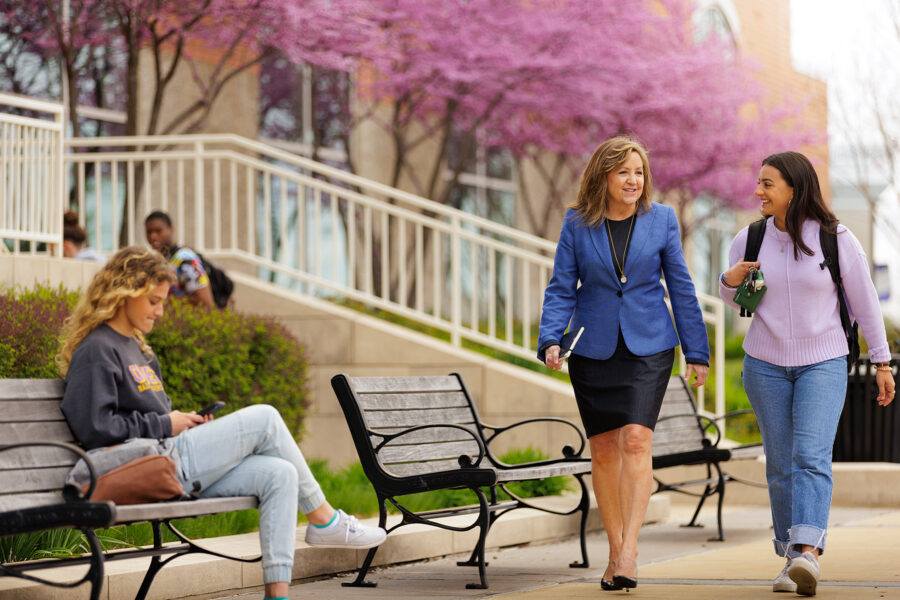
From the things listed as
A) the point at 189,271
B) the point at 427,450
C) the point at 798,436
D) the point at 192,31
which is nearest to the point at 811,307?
the point at 798,436

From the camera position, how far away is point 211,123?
17.2 metres

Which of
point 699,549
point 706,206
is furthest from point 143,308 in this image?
point 706,206

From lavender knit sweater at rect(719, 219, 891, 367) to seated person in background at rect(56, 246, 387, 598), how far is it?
207cm

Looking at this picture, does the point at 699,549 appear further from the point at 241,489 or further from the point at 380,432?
the point at 241,489

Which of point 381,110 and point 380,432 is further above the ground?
point 381,110

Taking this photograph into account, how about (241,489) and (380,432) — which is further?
(380,432)

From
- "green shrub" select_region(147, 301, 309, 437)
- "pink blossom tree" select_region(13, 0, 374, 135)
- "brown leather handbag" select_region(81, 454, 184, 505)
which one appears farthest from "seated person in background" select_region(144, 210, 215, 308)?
"brown leather handbag" select_region(81, 454, 184, 505)

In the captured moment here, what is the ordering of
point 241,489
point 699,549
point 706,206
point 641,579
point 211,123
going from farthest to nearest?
point 706,206 → point 211,123 → point 699,549 → point 641,579 → point 241,489

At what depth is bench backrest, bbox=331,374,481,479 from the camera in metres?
6.74

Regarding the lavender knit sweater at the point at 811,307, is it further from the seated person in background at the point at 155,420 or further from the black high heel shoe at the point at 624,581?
the seated person in background at the point at 155,420

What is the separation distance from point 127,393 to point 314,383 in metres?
6.08

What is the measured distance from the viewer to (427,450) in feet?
24.0

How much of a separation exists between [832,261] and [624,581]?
1.64 meters

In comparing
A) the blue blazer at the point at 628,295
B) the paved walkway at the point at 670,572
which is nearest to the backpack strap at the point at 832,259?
the blue blazer at the point at 628,295
